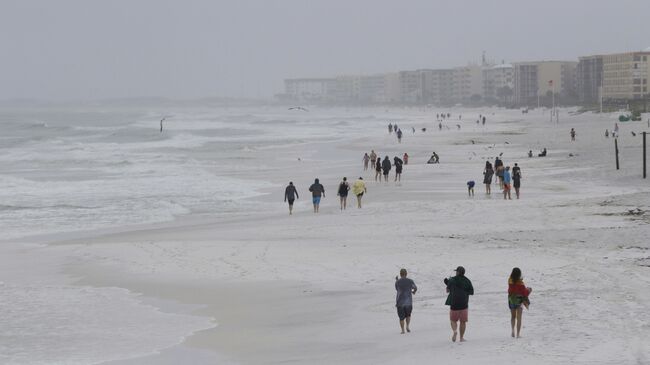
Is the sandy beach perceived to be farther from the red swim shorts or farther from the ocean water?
the ocean water

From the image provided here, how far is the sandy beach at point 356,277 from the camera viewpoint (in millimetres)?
11820

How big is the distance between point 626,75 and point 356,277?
17225 centimetres

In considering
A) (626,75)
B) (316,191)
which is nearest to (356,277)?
(316,191)

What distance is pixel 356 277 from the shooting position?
54.2 feet

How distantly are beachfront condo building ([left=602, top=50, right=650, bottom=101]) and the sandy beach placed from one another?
152 metres

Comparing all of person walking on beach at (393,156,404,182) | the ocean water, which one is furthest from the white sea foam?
person walking on beach at (393,156,404,182)

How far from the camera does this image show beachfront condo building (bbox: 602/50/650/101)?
Answer: 6826 inches

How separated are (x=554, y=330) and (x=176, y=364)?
16.3 feet

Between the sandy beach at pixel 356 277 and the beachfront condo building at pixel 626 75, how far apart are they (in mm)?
151897

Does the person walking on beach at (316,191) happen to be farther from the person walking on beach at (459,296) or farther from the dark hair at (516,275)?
the dark hair at (516,275)

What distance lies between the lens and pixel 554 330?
38.9ft

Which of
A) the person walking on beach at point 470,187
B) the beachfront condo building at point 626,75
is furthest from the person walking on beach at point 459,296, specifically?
the beachfront condo building at point 626,75

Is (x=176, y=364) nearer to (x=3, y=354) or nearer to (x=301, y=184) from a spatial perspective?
(x=3, y=354)

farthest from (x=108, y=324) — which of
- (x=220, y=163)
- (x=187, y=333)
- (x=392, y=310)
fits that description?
(x=220, y=163)
